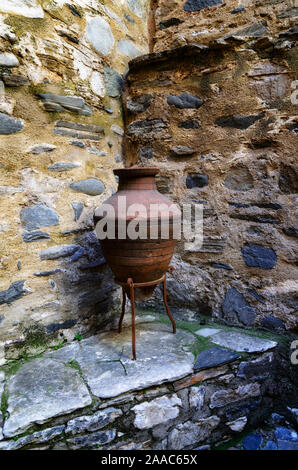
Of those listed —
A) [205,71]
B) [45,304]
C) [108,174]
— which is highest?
[205,71]

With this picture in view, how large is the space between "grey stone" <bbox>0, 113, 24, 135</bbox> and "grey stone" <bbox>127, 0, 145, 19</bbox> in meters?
1.41

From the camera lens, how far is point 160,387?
1.50 meters

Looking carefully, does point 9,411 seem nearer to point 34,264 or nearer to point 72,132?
point 34,264

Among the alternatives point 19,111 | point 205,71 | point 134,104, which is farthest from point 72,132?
point 205,71

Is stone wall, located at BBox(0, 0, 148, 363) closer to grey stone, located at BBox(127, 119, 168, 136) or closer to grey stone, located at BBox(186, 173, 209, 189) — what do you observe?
grey stone, located at BBox(127, 119, 168, 136)

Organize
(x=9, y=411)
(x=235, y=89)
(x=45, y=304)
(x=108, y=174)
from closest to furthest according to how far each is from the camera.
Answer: (x=9, y=411) < (x=45, y=304) < (x=235, y=89) < (x=108, y=174)

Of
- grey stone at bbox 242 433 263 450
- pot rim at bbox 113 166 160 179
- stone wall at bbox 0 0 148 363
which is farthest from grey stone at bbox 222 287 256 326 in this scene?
pot rim at bbox 113 166 160 179

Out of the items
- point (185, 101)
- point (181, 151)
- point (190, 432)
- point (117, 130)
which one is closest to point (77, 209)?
point (117, 130)

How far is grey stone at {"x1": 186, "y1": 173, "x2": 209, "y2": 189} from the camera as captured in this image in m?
2.08

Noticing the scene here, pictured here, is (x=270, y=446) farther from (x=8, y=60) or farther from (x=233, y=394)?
(x=8, y=60)

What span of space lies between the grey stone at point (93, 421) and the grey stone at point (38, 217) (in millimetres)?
1001

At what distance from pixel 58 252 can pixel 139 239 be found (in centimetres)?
56

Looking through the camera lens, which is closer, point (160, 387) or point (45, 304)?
point (160, 387)

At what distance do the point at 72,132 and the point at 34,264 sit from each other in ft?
2.74
